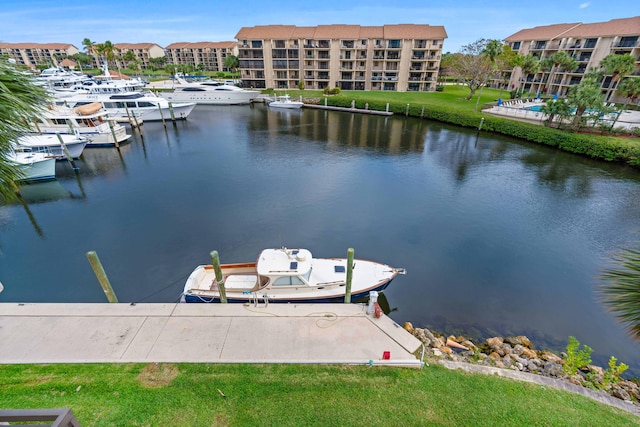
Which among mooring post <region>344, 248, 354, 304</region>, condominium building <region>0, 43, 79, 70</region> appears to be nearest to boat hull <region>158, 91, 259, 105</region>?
mooring post <region>344, 248, 354, 304</region>

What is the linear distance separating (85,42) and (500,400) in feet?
455

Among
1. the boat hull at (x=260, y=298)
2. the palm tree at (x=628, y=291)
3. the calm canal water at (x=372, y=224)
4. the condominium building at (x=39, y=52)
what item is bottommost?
the calm canal water at (x=372, y=224)

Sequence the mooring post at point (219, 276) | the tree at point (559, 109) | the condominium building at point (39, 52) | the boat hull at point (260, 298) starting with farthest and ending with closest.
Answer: the condominium building at point (39, 52)
the tree at point (559, 109)
the boat hull at point (260, 298)
the mooring post at point (219, 276)

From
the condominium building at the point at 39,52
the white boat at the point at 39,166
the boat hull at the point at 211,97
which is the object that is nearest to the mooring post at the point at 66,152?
the white boat at the point at 39,166

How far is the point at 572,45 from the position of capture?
64688 millimetres

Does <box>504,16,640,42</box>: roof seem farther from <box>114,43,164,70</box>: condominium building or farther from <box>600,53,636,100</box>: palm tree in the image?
<box>114,43,164,70</box>: condominium building

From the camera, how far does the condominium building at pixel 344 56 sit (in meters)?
71.5

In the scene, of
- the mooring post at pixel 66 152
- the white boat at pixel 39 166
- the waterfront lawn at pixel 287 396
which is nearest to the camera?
the waterfront lawn at pixel 287 396

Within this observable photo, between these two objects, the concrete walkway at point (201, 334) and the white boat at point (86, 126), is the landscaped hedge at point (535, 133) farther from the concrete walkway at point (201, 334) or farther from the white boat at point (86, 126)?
the white boat at point (86, 126)

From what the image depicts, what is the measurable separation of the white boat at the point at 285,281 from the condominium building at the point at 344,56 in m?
71.0

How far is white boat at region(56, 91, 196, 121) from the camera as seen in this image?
45.5 metres

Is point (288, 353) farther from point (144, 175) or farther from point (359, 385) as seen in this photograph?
point (144, 175)

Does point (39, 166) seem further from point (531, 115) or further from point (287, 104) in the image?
point (531, 115)

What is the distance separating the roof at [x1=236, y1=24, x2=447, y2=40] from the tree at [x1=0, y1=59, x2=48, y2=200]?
7584 centimetres
